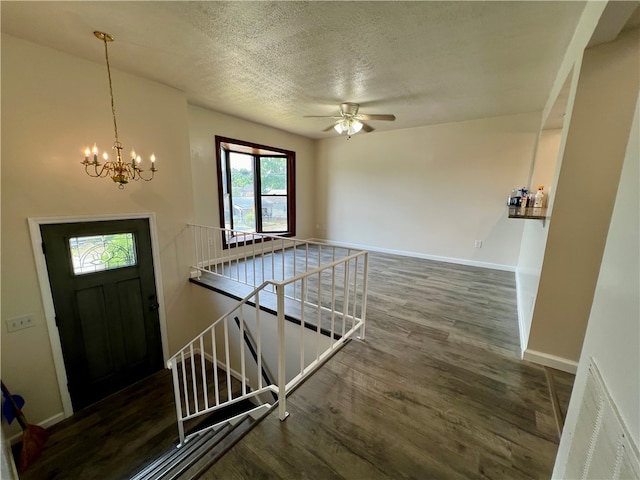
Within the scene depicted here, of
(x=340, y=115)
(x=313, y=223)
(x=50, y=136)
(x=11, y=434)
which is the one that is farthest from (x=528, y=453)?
(x=313, y=223)

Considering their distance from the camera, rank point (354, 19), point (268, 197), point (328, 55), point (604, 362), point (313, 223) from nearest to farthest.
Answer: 1. point (604, 362)
2. point (354, 19)
3. point (328, 55)
4. point (268, 197)
5. point (313, 223)

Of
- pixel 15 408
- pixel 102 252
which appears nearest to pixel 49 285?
pixel 102 252

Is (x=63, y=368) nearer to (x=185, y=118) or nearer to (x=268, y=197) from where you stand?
(x=185, y=118)

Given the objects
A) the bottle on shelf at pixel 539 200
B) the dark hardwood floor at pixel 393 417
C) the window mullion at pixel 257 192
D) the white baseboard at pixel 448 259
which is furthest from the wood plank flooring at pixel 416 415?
the window mullion at pixel 257 192

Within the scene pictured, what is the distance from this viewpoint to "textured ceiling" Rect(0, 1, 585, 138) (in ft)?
5.96

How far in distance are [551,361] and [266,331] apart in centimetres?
274

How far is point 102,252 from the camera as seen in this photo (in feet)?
9.62

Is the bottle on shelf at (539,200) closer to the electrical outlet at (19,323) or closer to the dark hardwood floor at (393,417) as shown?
the dark hardwood floor at (393,417)

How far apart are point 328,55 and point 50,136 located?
106 inches

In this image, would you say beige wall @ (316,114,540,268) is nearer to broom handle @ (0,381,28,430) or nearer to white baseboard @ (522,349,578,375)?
white baseboard @ (522,349,578,375)

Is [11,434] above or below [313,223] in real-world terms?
below

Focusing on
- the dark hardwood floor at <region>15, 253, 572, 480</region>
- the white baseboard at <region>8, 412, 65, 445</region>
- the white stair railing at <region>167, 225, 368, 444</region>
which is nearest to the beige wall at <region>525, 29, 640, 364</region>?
the dark hardwood floor at <region>15, 253, 572, 480</region>

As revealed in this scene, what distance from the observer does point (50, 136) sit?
244 centimetres

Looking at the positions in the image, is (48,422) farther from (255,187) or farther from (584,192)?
(584,192)
